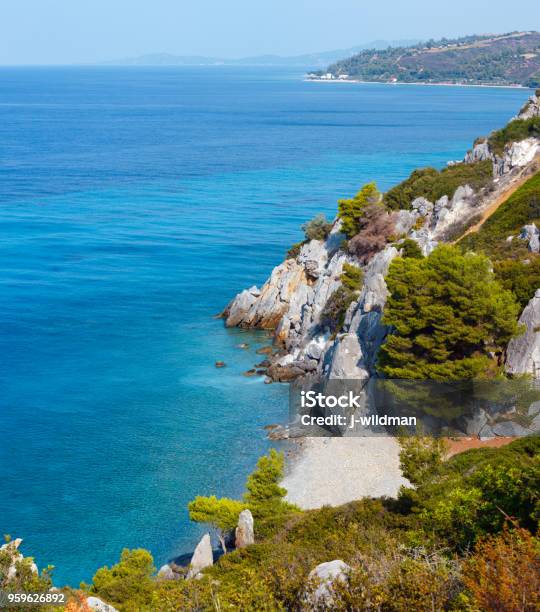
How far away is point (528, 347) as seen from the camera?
1097 inches

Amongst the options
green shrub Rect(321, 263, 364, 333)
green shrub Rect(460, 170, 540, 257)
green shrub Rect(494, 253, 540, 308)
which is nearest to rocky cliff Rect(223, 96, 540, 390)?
green shrub Rect(321, 263, 364, 333)

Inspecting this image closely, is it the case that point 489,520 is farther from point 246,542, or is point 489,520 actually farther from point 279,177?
point 279,177

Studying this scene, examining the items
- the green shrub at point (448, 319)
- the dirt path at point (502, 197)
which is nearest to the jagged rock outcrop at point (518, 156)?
the dirt path at point (502, 197)

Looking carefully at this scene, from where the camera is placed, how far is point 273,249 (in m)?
61.1

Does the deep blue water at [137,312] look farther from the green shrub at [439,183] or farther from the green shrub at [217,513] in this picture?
the green shrub at [439,183]

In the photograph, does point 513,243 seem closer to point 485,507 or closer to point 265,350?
point 265,350

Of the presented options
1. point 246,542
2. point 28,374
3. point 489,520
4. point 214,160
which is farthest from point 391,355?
point 214,160

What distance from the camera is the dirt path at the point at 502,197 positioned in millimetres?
42537

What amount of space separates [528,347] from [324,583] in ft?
57.6

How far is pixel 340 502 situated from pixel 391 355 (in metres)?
6.19

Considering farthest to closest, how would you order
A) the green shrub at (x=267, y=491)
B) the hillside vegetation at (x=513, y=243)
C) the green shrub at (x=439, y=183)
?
the green shrub at (x=439, y=183), the hillside vegetation at (x=513, y=243), the green shrub at (x=267, y=491)

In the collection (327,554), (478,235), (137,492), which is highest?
(478,235)

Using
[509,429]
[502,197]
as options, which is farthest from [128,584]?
[502,197]

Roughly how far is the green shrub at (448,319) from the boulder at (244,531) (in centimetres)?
918
